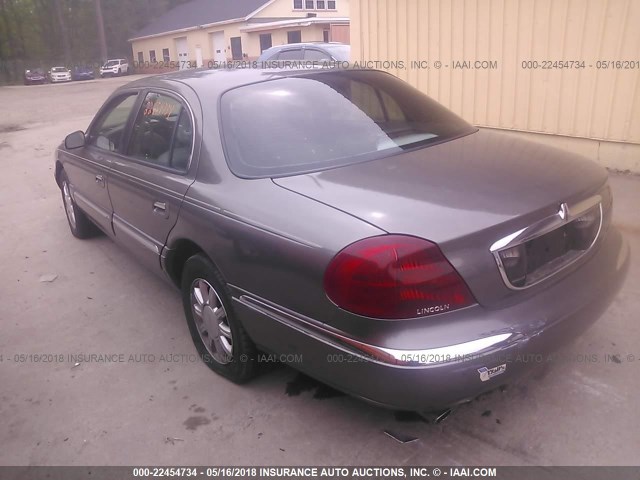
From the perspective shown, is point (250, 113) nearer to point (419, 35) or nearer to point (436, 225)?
point (436, 225)

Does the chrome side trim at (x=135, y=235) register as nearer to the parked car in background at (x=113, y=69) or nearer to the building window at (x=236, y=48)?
the building window at (x=236, y=48)

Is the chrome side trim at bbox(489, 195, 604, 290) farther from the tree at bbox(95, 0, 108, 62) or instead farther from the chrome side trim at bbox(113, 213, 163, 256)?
the tree at bbox(95, 0, 108, 62)

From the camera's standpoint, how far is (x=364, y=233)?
2.12 meters

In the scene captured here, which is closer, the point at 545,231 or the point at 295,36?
the point at 545,231

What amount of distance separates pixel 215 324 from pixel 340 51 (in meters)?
8.90

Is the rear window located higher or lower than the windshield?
lower

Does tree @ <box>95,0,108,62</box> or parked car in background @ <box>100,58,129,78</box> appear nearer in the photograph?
parked car in background @ <box>100,58,129,78</box>

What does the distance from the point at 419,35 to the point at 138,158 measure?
18.3 ft

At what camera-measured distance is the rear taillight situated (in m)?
2.08

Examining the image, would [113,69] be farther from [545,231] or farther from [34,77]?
[545,231]

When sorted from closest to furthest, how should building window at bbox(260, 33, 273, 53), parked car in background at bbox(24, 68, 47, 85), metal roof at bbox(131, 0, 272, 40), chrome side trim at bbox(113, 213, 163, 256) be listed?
1. chrome side trim at bbox(113, 213, 163, 256)
2. building window at bbox(260, 33, 273, 53)
3. metal roof at bbox(131, 0, 272, 40)
4. parked car in background at bbox(24, 68, 47, 85)

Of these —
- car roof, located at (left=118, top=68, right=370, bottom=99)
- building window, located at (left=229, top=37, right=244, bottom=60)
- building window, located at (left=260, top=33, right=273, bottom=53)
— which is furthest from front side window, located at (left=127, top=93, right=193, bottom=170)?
building window, located at (left=229, top=37, right=244, bottom=60)

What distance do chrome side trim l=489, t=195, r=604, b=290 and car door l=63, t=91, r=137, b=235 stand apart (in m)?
2.89

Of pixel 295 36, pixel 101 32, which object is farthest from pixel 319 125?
pixel 101 32
